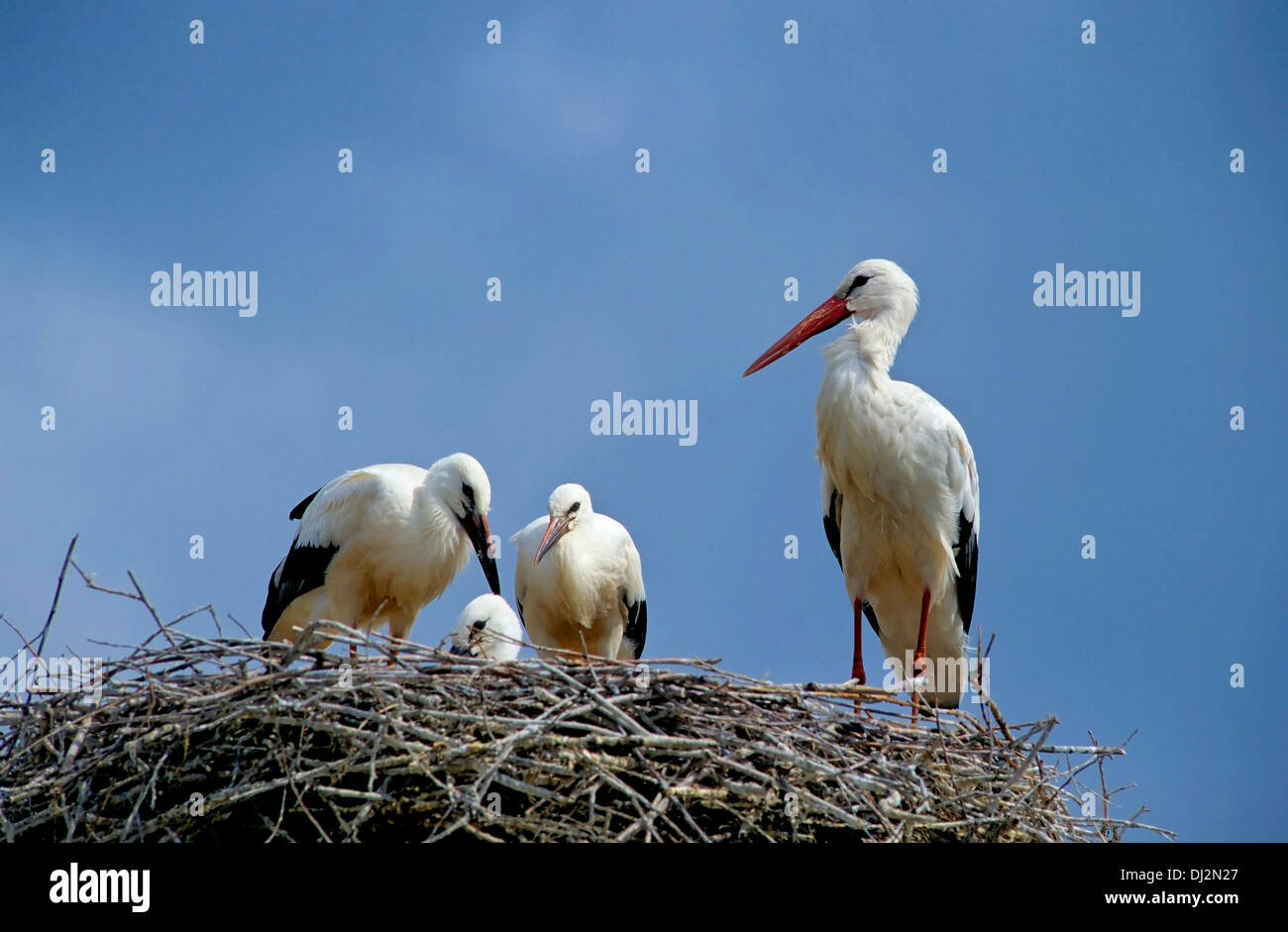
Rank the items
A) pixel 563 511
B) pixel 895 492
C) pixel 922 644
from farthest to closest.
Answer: pixel 563 511, pixel 922 644, pixel 895 492

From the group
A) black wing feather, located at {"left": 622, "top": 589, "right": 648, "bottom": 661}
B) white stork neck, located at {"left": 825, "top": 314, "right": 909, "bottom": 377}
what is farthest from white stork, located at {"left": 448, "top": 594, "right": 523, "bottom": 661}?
white stork neck, located at {"left": 825, "top": 314, "right": 909, "bottom": 377}

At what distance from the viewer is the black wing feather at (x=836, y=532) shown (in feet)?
18.8

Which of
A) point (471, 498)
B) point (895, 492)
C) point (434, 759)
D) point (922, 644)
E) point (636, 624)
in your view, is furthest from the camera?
point (636, 624)

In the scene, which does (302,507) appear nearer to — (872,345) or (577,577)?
(577,577)

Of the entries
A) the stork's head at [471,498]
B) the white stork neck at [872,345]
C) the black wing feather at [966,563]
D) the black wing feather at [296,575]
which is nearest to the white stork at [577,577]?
the stork's head at [471,498]

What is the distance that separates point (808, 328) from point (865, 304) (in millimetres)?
286

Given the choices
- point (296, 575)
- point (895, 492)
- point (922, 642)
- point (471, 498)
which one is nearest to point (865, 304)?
point (895, 492)

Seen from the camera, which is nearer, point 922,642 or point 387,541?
point 922,642

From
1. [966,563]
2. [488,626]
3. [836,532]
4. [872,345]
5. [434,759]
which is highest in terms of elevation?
[872,345]

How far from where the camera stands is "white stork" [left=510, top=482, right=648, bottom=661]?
6020mm

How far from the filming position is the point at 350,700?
3.77 metres

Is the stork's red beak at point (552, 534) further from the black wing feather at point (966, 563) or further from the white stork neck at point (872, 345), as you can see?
the black wing feather at point (966, 563)

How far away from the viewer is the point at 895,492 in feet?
17.6
